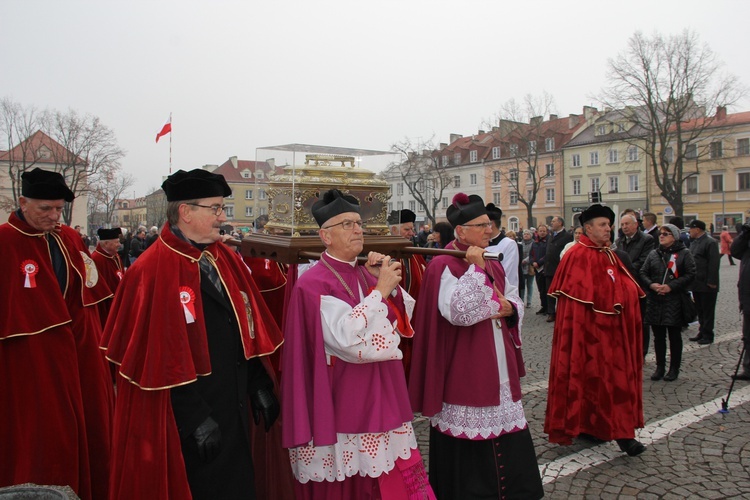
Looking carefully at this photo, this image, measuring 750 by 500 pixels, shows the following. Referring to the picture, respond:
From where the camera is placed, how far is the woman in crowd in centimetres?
708

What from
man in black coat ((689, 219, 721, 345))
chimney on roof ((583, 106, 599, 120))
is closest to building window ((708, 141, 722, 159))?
chimney on roof ((583, 106, 599, 120))

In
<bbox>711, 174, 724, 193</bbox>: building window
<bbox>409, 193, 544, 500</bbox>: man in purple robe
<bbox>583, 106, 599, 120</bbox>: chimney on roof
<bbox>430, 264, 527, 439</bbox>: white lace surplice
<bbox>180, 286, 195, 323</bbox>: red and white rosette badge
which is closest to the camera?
<bbox>180, 286, 195, 323</bbox>: red and white rosette badge

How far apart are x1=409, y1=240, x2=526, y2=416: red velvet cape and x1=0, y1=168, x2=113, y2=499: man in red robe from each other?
2282 millimetres

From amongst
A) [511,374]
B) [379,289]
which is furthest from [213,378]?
[511,374]

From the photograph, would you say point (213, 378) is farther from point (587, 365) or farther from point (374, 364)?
point (587, 365)

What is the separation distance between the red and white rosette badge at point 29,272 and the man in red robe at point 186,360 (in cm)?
145

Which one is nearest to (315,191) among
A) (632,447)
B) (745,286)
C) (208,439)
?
(208,439)

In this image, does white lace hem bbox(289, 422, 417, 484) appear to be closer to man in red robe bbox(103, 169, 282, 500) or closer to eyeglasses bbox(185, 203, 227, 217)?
man in red robe bbox(103, 169, 282, 500)

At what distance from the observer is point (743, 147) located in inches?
1828

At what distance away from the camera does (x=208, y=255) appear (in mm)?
3107

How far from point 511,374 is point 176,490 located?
223 cm

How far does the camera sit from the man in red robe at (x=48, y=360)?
3.80m

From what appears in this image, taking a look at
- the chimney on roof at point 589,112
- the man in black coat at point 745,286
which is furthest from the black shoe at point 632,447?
the chimney on roof at point 589,112

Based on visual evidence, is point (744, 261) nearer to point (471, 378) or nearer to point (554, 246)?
point (554, 246)
